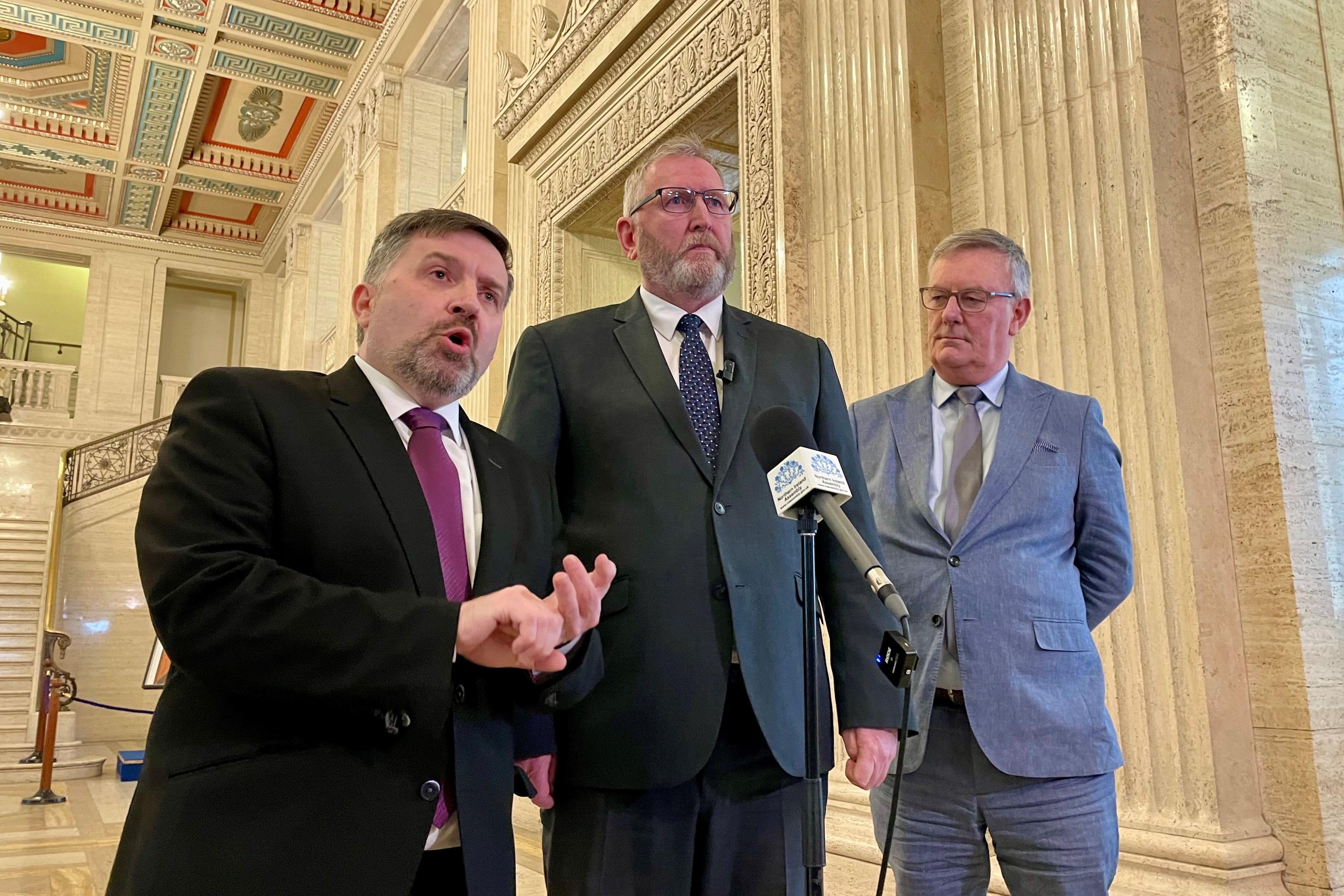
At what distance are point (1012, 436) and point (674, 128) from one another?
4383 mm

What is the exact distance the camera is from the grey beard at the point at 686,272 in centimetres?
183

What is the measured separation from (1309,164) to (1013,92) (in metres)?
1.00

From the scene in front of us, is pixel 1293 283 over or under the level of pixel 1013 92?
under

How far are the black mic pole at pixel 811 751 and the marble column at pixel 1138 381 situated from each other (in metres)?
2.02

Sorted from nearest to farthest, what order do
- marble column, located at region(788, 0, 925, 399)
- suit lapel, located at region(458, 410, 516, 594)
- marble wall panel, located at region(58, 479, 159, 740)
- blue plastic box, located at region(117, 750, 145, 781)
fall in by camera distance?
suit lapel, located at region(458, 410, 516, 594)
marble column, located at region(788, 0, 925, 399)
blue plastic box, located at region(117, 750, 145, 781)
marble wall panel, located at region(58, 479, 159, 740)

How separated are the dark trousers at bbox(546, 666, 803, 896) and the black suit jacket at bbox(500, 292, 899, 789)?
4 cm

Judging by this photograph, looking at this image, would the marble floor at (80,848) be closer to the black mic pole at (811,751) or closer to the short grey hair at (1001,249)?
the black mic pole at (811,751)

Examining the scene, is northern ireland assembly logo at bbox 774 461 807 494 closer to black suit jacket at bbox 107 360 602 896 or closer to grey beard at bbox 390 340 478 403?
black suit jacket at bbox 107 360 602 896

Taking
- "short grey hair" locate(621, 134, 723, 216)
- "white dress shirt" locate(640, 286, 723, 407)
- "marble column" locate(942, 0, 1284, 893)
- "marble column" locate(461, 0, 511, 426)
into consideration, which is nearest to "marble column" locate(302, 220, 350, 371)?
"marble column" locate(461, 0, 511, 426)

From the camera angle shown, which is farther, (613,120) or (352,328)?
(352,328)

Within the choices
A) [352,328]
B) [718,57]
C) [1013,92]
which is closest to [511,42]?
[718,57]

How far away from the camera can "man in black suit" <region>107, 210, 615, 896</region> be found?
112 cm

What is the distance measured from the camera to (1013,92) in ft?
11.9

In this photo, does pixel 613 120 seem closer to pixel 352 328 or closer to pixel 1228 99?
pixel 1228 99
